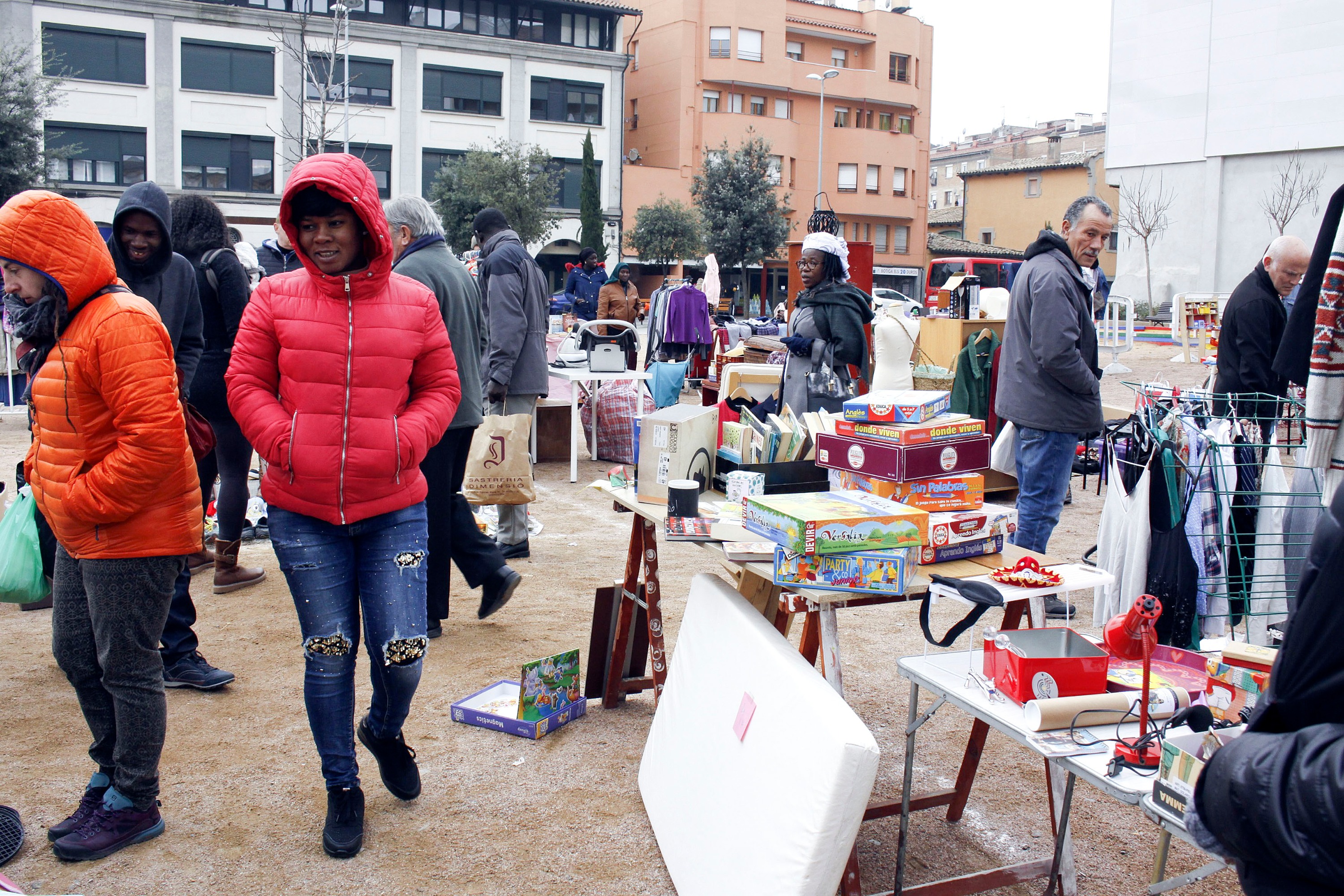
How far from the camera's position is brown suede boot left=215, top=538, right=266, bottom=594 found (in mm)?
5102

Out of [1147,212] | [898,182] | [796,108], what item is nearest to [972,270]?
[1147,212]

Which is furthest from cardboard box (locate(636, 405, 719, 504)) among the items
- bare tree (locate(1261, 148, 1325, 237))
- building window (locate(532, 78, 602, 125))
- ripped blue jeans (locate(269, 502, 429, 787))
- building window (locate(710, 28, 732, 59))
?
building window (locate(710, 28, 732, 59))

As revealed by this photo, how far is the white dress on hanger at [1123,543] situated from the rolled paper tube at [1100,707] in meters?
1.24

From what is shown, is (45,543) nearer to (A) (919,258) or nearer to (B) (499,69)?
A: (B) (499,69)

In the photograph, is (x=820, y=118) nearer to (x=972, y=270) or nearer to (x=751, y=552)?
(x=972, y=270)

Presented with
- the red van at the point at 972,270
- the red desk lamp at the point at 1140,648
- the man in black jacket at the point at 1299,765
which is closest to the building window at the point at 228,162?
the red van at the point at 972,270

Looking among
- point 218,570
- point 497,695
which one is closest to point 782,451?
point 497,695

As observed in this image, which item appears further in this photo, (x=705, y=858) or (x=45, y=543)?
(x=45, y=543)

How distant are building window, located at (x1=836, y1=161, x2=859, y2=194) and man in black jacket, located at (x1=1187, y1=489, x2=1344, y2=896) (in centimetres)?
4353

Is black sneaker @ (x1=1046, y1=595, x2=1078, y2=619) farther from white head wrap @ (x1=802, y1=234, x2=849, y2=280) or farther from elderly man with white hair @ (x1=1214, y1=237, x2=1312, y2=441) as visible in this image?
white head wrap @ (x1=802, y1=234, x2=849, y2=280)

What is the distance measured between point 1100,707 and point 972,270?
69.0ft

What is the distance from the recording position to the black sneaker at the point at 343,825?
8.99 feet

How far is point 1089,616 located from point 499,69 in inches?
1364

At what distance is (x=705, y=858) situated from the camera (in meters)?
2.44
